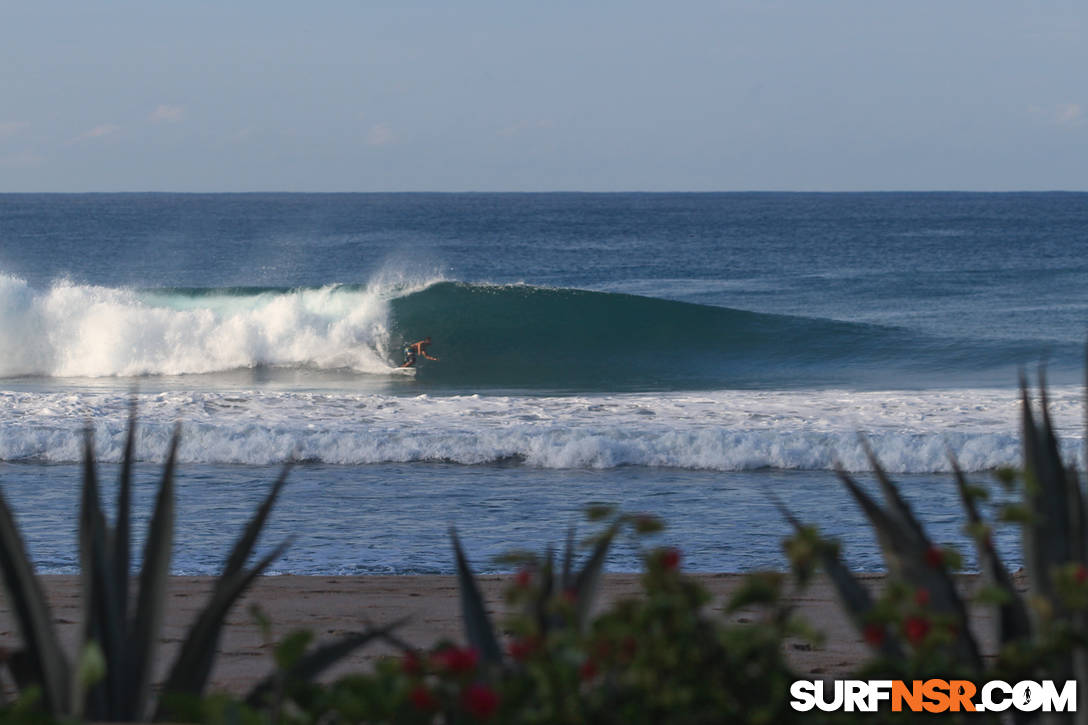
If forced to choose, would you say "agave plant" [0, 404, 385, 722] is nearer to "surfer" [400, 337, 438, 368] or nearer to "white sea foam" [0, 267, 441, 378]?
"surfer" [400, 337, 438, 368]

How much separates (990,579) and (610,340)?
20849 mm

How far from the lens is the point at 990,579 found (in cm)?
202

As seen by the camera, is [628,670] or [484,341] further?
[484,341]

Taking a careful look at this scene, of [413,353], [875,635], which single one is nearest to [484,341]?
[413,353]

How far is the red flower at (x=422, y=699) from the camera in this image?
1.56 m

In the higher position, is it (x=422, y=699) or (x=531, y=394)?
(x=422, y=699)

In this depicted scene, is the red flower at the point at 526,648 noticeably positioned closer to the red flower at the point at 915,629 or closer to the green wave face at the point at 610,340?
the red flower at the point at 915,629

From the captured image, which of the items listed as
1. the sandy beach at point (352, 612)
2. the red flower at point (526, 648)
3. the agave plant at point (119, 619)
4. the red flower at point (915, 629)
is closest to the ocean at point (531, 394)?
the agave plant at point (119, 619)

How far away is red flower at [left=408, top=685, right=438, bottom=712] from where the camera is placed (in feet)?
5.11

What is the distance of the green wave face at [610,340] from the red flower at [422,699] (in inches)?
659

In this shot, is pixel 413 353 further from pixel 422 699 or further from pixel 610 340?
pixel 422 699

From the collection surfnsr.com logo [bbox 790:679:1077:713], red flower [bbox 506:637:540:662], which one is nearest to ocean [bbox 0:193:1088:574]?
red flower [bbox 506:637:540:662]

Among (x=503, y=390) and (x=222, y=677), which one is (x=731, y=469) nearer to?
(x=222, y=677)

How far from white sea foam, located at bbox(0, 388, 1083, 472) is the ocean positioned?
4cm
